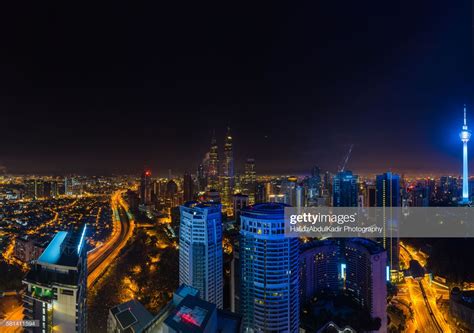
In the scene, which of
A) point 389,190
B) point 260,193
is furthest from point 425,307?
point 260,193

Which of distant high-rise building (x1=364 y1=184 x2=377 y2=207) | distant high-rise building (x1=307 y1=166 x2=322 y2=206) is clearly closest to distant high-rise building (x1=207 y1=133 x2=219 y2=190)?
distant high-rise building (x1=307 y1=166 x2=322 y2=206)

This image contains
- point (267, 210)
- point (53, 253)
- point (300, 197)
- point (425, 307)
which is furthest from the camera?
point (300, 197)

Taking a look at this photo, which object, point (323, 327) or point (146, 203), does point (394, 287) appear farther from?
point (146, 203)

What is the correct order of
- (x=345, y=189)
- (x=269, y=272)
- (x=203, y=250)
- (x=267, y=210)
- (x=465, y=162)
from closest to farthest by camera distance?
(x=269, y=272) → (x=267, y=210) → (x=203, y=250) → (x=345, y=189) → (x=465, y=162)

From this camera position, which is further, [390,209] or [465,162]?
[465,162]

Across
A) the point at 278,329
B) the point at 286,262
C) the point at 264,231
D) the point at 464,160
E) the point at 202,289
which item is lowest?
the point at 278,329

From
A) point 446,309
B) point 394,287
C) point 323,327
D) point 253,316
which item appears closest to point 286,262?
point 253,316

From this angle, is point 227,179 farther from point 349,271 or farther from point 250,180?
point 349,271
